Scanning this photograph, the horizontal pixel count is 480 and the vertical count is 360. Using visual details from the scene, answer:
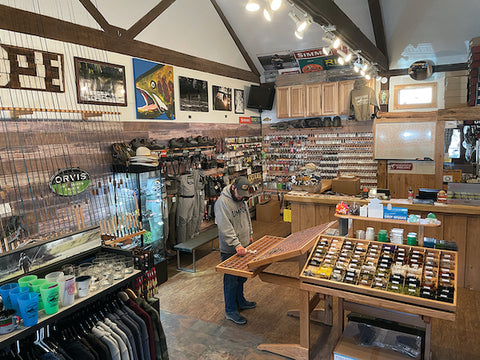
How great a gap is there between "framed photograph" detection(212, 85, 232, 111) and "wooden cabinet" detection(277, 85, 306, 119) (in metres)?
1.41

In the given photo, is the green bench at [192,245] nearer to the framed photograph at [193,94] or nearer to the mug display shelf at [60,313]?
the framed photograph at [193,94]

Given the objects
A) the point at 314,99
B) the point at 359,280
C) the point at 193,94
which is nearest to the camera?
the point at 359,280

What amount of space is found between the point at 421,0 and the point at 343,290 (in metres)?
5.95

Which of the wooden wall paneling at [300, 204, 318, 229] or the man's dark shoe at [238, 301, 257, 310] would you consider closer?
the man's dark shoe at [238, 301, 257, 310]

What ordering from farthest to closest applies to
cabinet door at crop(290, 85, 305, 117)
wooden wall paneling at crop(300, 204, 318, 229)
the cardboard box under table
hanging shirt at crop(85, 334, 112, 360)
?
1. cabinet door at crop(290, 85, 305, 117)
2. the cardboard box under table
3. wooden wall paneling at crop(300, 204, 318, 229)
4. hanging shirt at crop(85, 334, 112, 360)

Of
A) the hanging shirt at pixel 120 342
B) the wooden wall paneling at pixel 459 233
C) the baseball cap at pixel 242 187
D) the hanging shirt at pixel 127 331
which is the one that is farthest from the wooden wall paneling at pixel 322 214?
the hanging shirt at pixel 120 342

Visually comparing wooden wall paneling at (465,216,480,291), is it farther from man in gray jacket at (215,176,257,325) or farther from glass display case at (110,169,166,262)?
glass display case at (110,169,166,262)

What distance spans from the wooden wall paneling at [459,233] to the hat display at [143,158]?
13.6 ft

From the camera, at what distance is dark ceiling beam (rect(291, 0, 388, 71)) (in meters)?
3.66

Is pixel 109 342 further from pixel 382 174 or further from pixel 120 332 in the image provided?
pixel 382 174

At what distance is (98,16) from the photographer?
15.8 ft

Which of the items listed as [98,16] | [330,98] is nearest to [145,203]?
[98,16]

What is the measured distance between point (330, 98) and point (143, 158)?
16.2 ft

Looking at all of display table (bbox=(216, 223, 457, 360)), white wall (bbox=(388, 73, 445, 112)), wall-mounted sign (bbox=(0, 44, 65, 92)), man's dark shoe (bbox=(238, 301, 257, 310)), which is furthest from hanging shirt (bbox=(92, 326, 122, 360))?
white wall (bbox=(388, 73, 445, 112))
